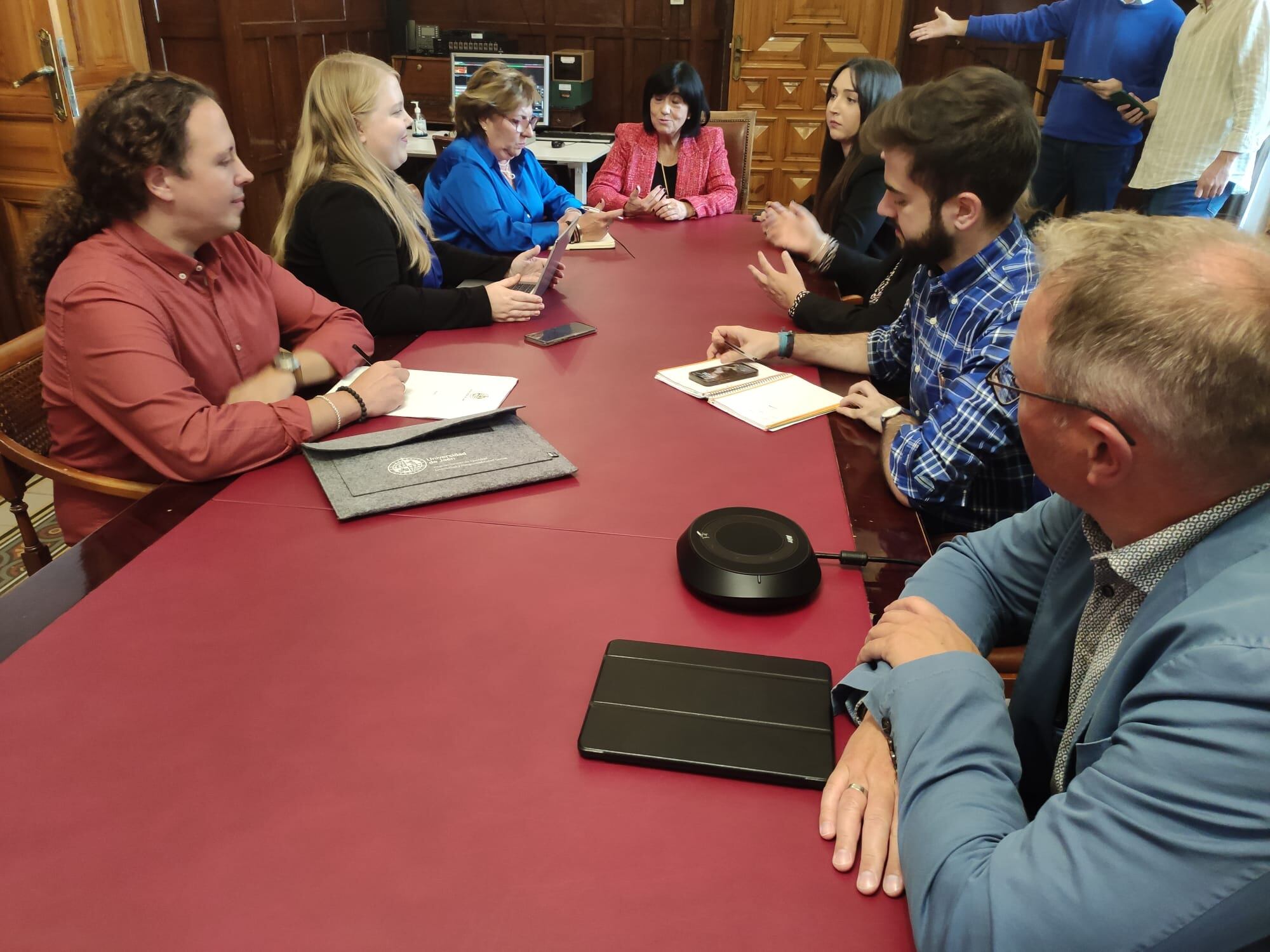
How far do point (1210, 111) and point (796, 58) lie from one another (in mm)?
2955

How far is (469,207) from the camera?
2.97 meters

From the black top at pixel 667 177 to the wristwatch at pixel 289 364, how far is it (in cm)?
224

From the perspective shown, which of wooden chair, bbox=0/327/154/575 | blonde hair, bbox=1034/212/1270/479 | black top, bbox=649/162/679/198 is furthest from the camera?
black top, bbox=649/162/679/198

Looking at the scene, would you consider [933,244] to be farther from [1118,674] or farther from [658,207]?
[658,207]

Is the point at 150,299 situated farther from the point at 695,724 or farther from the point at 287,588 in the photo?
the point at 695,724

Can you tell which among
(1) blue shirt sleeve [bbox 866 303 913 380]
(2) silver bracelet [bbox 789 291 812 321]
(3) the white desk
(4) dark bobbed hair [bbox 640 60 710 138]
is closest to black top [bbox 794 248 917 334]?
(2) silver bracelet [bbox 789 291 812 321]

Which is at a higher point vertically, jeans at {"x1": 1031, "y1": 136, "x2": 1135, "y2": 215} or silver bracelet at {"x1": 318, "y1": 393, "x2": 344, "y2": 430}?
jeans at {"x1": 1031, "y1": 136, "x2": 1135, "y2": 215}

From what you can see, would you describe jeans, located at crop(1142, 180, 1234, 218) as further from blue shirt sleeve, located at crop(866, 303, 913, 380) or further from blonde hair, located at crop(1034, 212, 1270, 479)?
blonde hair, located at crop(1034, 212, 1270, 479)

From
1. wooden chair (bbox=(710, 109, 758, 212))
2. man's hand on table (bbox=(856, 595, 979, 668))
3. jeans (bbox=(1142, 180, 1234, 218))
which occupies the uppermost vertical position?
wooden chair (bbox=(710, 109, 758, 212))

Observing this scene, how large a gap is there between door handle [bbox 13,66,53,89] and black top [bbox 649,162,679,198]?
7.53ft

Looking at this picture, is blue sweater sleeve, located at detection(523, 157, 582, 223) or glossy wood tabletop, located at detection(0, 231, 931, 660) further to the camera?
blue sweater sleeve, located at detection(523, 157, 582, 223)

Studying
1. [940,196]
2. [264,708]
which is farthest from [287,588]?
[940,196]

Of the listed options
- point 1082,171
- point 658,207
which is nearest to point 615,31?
point 658,207

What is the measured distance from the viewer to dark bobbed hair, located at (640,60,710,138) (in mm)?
3535
